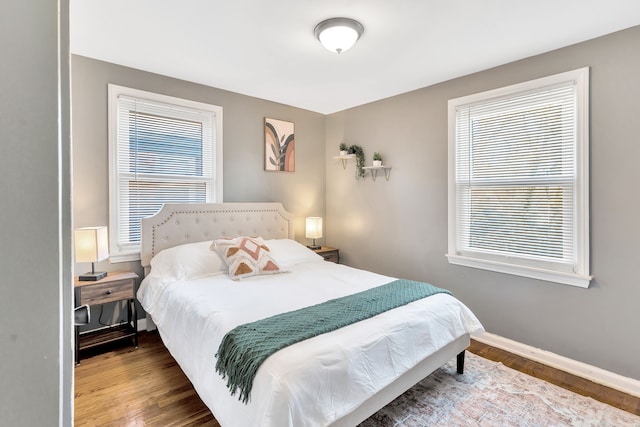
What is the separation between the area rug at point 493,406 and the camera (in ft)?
6.29

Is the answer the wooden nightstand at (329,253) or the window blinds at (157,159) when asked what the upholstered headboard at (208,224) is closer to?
the window blinds at (157,159)

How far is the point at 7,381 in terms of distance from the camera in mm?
318

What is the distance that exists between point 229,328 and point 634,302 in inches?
108

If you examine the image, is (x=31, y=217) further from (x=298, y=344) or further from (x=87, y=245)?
(x=87, y=245)

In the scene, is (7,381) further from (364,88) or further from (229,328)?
(364,88)

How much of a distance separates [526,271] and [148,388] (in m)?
3.08

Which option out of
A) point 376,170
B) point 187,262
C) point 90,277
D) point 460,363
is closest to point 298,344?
point 460,363

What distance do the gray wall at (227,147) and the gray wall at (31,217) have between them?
9.71ft

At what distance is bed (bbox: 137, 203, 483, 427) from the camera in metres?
1.42

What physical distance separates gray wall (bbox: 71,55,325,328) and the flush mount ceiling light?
5.53 ft

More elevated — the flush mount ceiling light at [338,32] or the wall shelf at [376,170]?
the flush mount ceiling light at [338,32]

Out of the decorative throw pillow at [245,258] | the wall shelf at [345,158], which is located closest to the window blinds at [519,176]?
the wall shelf at [345,158]

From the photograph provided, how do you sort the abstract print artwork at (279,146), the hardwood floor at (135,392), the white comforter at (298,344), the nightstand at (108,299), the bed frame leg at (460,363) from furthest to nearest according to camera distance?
the abstract print artwork at (279,146) < the nightstand at (108,299) < the bed frame leg at (460,363) < the hardwood floor at (135,392) < the white comforter at (298,344)

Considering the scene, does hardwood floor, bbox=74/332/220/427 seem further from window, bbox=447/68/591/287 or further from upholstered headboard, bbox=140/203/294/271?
window, bbox=447/68/591/287
